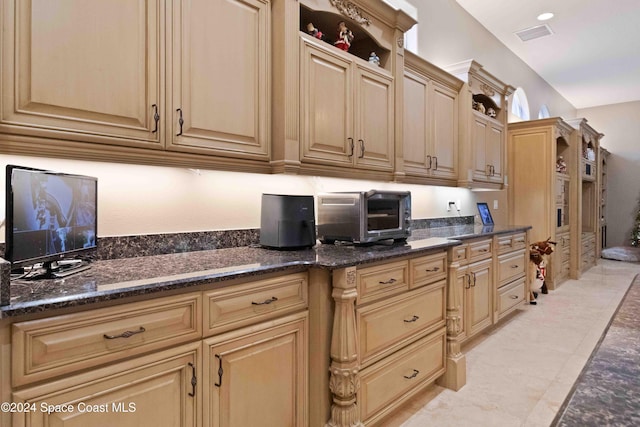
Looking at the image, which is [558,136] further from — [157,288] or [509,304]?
[157,288]

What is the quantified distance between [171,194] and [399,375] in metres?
1.50

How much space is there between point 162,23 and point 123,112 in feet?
1.34

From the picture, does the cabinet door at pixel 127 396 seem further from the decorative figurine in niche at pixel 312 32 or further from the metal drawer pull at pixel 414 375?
the decorative figurine in niche at pixel 312 32

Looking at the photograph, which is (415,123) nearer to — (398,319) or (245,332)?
(398,319)

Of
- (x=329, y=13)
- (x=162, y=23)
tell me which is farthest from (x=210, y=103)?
(x=329, y=13)

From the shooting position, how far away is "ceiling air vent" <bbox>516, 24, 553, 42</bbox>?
488cm

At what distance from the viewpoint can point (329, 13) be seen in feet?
7.40

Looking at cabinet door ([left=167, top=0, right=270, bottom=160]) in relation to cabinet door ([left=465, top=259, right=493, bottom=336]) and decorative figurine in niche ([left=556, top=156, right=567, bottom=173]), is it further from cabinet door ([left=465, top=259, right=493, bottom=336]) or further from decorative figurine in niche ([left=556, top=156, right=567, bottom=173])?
decorative figurine in niche ([left=556, top=156, right=567, bottom=173])

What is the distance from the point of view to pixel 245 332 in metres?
1.45

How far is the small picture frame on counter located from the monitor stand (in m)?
4.20

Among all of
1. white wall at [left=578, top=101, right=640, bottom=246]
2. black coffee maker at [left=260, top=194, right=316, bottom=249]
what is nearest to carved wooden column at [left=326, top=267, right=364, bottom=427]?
black coffee maker at [left=260, top=194, right=316, bottom=249]

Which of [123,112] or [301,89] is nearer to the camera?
[123,112]

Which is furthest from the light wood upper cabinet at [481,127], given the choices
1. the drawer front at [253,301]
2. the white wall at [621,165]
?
the white wall at [621,165]

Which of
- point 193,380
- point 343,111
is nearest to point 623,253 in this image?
point 343,111
